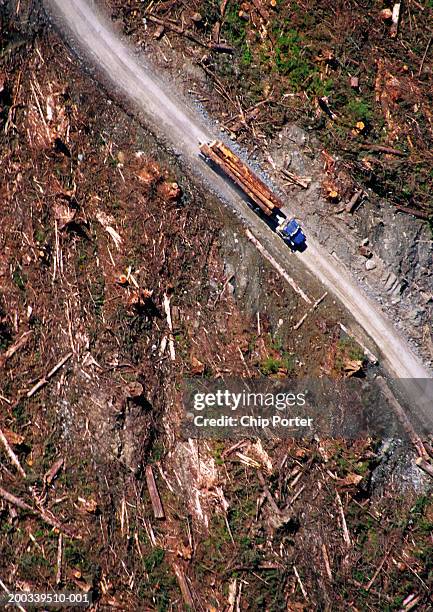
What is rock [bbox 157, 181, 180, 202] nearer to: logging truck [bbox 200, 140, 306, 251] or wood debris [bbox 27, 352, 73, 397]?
logging truck [bbox 200, 140, 306, 251]

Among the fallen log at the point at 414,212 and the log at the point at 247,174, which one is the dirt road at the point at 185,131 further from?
the fallen log at the point at 414,212

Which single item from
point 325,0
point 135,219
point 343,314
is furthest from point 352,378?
point 325,0

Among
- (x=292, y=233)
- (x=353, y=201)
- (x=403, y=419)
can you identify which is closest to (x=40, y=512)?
(x=292, y=233)

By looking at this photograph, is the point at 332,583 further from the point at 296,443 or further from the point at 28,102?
the point at 28,102

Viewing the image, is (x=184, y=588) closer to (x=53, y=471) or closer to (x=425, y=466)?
(x=53, y=471)

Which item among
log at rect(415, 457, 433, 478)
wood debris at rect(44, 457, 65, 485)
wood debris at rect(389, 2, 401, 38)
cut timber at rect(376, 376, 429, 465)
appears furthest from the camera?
cut timber at rect(376, 376, 429, 465)

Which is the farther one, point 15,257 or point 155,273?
point 155,273

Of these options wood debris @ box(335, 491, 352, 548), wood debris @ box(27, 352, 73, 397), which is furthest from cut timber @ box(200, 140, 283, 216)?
wood debris @ box(335, 491, 352, 548)

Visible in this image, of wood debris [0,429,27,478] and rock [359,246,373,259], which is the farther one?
rock [359,246,373,259]
